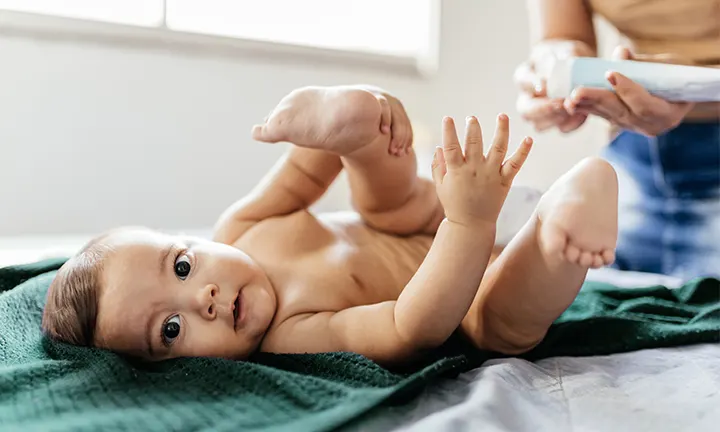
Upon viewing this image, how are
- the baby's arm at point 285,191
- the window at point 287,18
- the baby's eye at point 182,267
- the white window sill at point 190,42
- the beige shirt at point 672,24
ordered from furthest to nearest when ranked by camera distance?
1. the window at point 287,18
2. the white window sill at point 190,42
3. the beige shirt at point 672,24
4. the baby's arm at point 285,191
5. the baby's eye at point 182,267

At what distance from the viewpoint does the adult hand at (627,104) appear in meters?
0.76

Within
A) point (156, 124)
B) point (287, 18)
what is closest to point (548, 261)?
point (156, 124)

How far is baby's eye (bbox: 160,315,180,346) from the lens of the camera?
0.68 meters

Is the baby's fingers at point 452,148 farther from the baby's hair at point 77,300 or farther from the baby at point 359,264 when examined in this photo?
the baby's hair at point 77,300

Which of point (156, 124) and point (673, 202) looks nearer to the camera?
point (673, 202)

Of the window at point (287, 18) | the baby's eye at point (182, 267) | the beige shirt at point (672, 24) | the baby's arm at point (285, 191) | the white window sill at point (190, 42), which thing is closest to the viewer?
the baby's eye at point (182, 267)

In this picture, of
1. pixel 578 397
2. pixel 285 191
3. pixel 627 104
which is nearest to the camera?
pixel 578 397

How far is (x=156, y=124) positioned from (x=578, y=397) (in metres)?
1.46

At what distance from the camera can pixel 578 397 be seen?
552 millimetres

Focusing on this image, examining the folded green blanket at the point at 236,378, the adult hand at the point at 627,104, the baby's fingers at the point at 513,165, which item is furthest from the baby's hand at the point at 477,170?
the adult hand at the point at 627,104

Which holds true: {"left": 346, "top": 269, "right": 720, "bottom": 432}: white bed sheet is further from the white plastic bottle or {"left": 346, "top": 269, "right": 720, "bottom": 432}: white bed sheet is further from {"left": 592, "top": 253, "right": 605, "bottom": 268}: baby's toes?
the white plastic bottle

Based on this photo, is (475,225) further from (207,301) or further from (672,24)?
(672,24)

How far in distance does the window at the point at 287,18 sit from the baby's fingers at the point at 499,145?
139 centimetres

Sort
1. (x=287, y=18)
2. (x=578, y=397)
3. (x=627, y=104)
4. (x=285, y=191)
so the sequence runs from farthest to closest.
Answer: (x=287, y=18) < (x=285, y=191) < (x=627, y=104) < (x=578, y=397)
